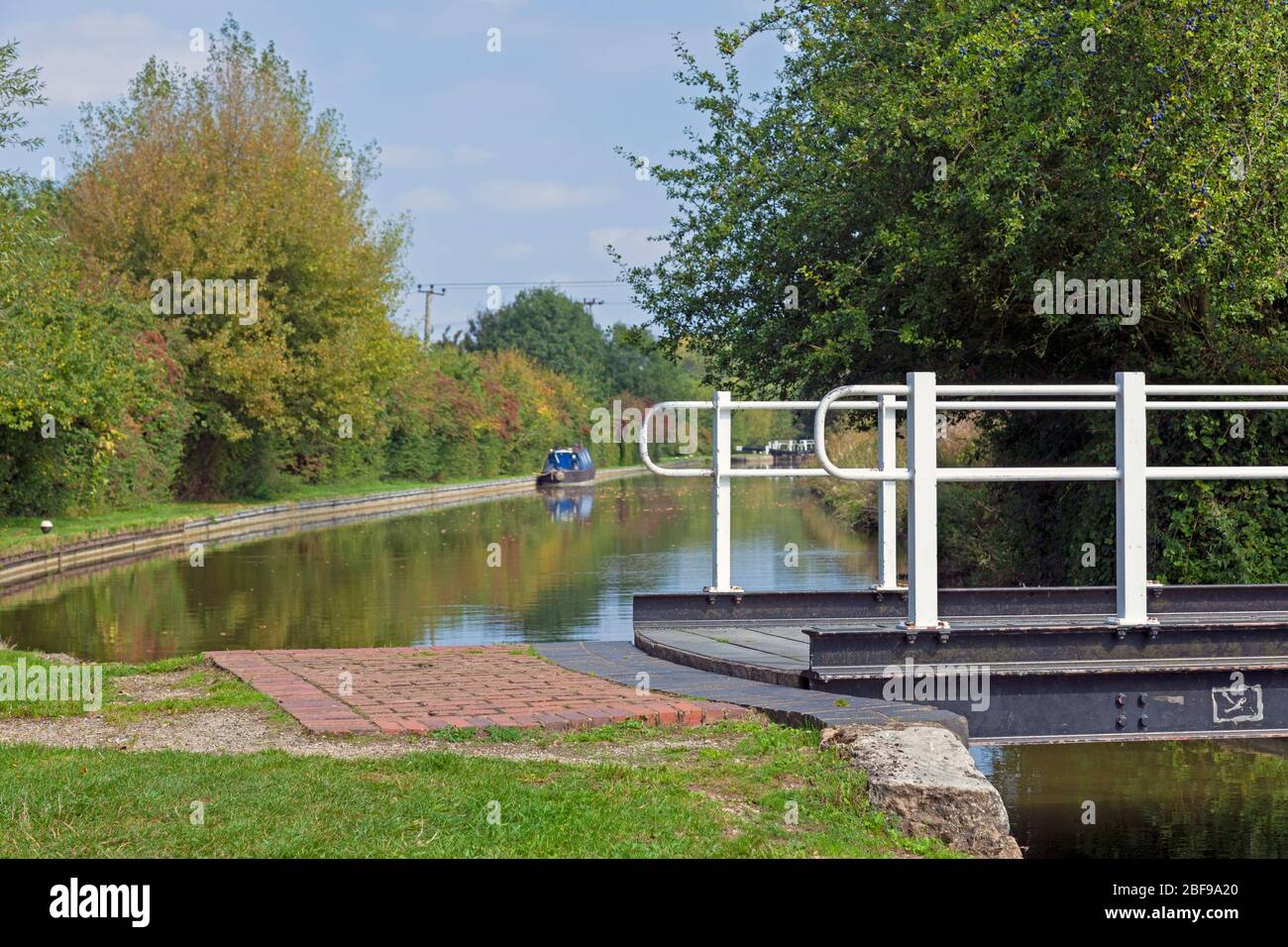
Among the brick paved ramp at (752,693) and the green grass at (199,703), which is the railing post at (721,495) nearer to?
the brick paved ramp at (752,693)

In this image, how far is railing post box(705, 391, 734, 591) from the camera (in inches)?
405

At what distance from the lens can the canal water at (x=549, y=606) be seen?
28.9 feet

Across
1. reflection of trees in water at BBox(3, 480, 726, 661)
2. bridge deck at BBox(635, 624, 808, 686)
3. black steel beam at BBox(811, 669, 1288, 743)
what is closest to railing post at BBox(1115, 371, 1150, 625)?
black steel beam at BBox(811, 669, 1288, 743)

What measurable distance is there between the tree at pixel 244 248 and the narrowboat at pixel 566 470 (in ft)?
52.5

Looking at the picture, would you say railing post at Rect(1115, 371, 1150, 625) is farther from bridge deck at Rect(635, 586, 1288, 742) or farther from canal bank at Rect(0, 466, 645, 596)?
canal bank at Rect(0, 466, 645, 596)

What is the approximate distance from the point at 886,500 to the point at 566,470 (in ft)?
176

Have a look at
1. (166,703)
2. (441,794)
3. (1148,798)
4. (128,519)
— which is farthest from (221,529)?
(441,794)

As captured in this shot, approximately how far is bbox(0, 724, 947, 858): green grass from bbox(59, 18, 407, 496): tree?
3402 centimetres

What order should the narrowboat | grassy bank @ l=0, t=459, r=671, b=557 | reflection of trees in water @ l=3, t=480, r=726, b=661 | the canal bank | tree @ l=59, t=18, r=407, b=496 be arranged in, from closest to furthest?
reflection of trees in water @ l=3, t=480, r=726, b=661, the canal bank, grassy bank @ l=0, t=459, r=671, b=557, tree @ l=59, t=18, r=407, b=496, the narrowboat

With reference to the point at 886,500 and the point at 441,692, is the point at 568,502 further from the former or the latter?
the point at 441,692
